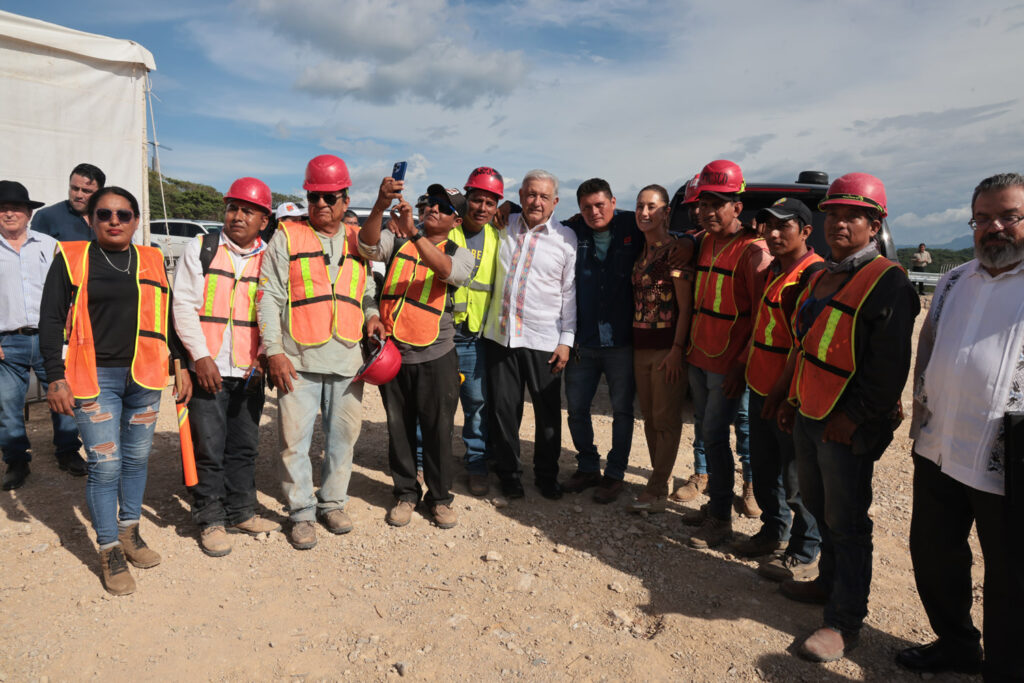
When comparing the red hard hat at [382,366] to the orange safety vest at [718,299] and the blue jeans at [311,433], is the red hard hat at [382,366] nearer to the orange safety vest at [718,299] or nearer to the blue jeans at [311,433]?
the blue jeans at [311,433]

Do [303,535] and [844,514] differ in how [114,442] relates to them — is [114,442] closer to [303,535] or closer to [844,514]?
[303,535]

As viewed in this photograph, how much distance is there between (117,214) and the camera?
319 cm

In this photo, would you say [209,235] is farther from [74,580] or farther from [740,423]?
[740,423]

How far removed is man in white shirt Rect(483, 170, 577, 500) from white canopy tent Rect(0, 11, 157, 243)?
17.4 feet

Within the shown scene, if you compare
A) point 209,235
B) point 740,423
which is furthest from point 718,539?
point 209,235

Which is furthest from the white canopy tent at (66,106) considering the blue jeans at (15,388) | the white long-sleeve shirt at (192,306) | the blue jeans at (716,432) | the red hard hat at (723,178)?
the blue jeans at (716,432)

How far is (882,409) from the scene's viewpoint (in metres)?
2.58

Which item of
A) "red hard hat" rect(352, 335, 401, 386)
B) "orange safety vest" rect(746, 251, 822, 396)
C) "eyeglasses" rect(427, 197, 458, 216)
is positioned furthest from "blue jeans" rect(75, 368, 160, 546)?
"orange safety vest" rect(746, 251, 822, 396)

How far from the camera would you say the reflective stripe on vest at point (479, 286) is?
426 centimetres

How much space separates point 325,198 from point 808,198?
438 centimetres

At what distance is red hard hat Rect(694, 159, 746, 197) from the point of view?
358cm

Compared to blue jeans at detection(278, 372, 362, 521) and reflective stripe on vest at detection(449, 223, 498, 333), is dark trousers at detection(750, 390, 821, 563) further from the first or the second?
blue jeans at detection(278, 372, 362, 521)

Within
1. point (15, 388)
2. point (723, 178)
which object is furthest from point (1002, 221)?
point (15, 388)

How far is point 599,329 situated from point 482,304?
2.71ft
